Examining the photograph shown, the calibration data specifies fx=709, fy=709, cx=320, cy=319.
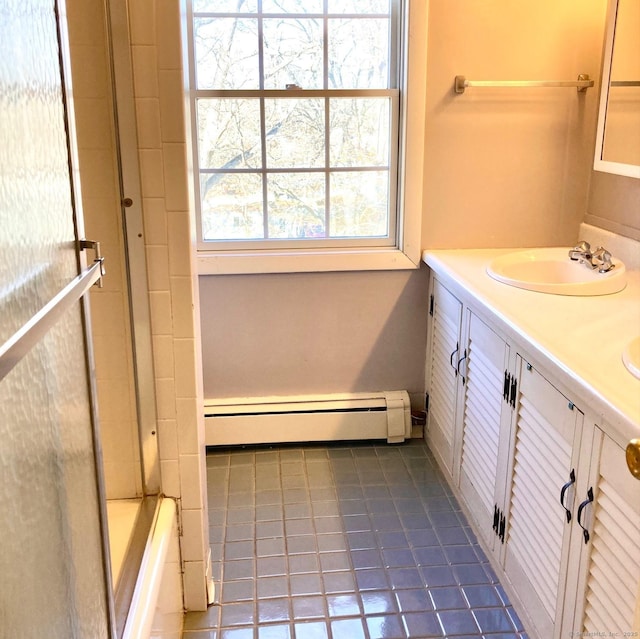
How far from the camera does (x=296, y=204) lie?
9.55 feet

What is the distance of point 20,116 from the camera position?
0.84 meters

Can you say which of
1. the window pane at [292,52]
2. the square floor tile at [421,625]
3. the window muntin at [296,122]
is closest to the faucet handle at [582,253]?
the window muntin at [296,122]

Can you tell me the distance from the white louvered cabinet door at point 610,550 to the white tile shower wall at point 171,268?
1024 mm

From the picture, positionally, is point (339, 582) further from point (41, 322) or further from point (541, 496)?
point (41, 322)

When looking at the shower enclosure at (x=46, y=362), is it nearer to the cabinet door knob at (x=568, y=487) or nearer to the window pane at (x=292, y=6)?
the cabinet door knob at (x=568, y=487)

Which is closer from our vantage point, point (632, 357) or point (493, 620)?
point (632, 357)

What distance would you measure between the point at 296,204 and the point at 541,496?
1.57 metres

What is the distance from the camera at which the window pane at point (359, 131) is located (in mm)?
2842

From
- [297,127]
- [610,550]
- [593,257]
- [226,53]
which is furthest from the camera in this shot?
[297,127]

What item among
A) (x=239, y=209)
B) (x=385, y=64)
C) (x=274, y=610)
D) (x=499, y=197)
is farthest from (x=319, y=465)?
(x=385, y=64)

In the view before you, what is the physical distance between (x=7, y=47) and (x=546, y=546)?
1638mm

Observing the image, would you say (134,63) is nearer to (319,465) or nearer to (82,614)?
(82,614)

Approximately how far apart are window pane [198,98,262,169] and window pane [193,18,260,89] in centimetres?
7

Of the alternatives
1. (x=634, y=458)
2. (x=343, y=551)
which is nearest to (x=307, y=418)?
(x=343, y=551)
